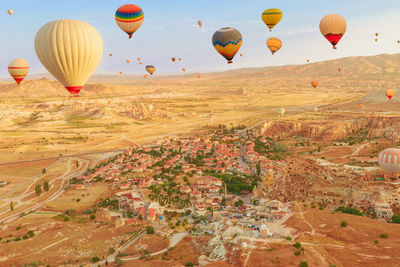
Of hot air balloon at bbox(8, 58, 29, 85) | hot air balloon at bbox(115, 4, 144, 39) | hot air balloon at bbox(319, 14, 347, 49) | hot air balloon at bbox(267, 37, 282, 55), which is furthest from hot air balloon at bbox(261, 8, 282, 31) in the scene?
hot air balloon at bbox(8, 58, 29, 85)

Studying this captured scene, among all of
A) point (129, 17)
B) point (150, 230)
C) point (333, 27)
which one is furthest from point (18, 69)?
point (333, 27)

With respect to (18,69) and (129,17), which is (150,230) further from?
(18,69)

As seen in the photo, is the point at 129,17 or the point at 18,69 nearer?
the point at 129,17

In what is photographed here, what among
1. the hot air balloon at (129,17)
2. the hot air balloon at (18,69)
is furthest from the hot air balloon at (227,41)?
the hot air balloon at (18,69)

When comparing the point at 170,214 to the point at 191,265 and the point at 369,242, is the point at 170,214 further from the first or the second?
the point at 369,242

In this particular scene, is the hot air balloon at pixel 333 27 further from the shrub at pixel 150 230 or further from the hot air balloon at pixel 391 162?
the shrub at pixel 150 230

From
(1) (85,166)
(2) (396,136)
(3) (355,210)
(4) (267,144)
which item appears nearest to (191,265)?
(3) (355,210)
